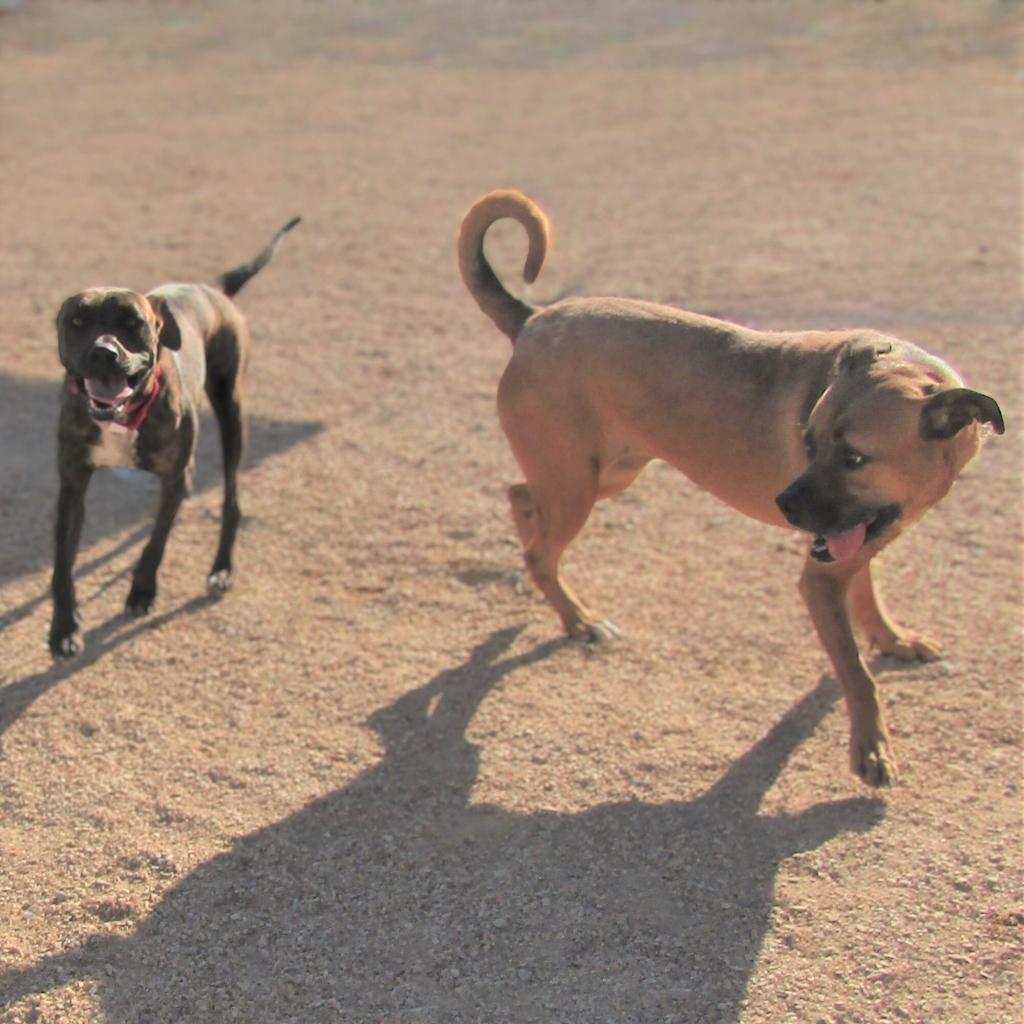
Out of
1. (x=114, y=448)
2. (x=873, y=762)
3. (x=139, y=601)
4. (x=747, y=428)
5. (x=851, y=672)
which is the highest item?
(x=747, y=428)

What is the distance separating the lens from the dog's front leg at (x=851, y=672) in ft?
14.7

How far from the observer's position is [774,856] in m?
4.21

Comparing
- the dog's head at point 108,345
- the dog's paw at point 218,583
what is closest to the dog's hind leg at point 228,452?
the dog's paw at point 218,583

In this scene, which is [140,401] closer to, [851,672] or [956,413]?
[851,672]

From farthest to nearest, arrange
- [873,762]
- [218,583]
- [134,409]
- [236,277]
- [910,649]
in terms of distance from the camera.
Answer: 1. [236,277]
2. [218,583]
3. [910,649]
4. [134,409]
5. [873,762]

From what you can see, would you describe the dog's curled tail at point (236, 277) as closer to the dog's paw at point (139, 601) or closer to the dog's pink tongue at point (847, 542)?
the dog's paw at point (139, 601)

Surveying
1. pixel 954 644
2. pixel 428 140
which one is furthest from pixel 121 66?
pixel 954 644

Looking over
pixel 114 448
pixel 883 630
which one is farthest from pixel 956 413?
pixel 114 448

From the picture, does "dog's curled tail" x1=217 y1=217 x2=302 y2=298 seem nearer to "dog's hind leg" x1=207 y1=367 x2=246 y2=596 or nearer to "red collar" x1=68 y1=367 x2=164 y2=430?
"dog's hind leg" x1=207 y1=367 x2=246 y2=596

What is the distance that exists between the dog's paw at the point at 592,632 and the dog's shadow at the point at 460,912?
88cm

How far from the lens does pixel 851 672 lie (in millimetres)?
4551

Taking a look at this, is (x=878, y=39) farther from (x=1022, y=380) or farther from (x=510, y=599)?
(x=510, y=599)

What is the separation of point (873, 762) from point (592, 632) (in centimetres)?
135

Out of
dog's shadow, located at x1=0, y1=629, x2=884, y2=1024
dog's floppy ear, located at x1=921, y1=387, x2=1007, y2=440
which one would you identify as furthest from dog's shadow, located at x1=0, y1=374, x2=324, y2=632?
dog's floppy ear, located at x1=921, y1=387, x2=1007, y2=440
